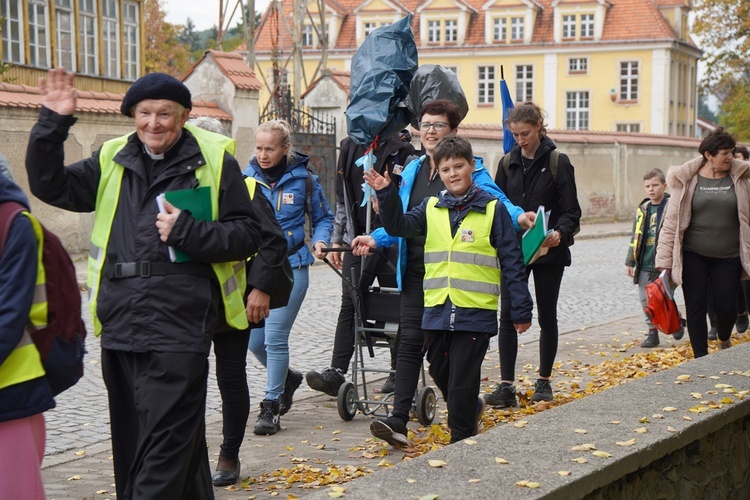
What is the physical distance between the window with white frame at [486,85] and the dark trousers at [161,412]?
6630 cm

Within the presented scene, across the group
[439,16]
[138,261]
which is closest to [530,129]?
[138,261]

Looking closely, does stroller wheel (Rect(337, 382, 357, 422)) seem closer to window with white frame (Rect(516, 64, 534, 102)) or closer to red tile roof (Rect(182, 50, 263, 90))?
red tile roof (Rect(182, 50, 263, 90))

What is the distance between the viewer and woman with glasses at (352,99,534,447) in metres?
6.67

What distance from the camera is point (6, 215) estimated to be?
12.6ft

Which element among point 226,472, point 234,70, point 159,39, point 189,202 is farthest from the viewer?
point 159,39

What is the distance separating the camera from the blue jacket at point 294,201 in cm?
743

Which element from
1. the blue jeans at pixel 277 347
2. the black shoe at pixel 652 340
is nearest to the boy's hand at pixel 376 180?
the blue jeans at pixel 277 347

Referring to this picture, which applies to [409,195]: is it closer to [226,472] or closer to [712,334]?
[226,472]

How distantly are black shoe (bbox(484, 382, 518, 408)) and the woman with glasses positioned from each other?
123 centimetres

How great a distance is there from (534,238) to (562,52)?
63401 millimetres

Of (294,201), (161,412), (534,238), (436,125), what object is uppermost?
(436,125)

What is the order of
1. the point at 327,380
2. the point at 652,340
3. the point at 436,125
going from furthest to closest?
the point at 652,340, the point at 327,380, the point at 436,125

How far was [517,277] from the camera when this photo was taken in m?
6.26

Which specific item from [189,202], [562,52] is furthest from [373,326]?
[562,52]
